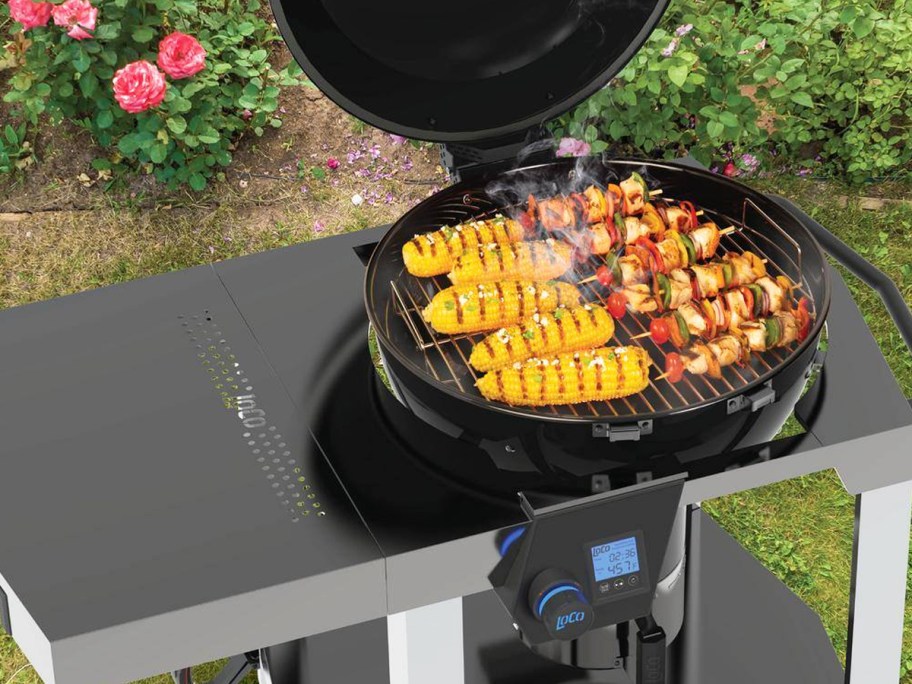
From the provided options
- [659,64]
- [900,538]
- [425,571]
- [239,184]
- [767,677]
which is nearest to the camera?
[425,571]

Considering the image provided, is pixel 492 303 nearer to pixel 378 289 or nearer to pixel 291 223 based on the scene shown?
pixel 378 289

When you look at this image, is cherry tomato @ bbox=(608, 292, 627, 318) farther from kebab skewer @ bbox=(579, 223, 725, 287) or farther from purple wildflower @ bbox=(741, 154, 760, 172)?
purple wildflower @ bbox=(741, 154, 760, 172)

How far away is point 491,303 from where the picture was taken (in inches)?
90.6

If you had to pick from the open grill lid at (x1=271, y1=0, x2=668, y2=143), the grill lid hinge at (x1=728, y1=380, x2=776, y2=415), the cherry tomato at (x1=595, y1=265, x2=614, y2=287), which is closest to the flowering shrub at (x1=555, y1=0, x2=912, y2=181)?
the open grill lid at (x1=271, y1=0, x2=668, y2=143)

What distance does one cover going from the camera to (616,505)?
2006 mm

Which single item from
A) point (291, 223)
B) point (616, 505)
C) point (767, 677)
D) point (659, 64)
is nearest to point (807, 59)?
point (659, 64)

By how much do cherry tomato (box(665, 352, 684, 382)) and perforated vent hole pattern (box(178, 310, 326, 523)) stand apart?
1.99 feet

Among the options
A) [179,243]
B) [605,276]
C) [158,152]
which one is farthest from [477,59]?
[179,243]

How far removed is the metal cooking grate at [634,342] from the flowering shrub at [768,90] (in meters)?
1.60

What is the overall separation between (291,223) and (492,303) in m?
2.35

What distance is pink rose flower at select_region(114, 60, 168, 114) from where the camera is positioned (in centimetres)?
402

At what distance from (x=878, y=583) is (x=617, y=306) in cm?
65

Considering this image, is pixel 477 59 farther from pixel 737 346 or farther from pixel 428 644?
pixel 428 644

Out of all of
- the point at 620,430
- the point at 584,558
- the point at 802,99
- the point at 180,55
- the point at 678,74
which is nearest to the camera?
the point at 620,430
